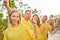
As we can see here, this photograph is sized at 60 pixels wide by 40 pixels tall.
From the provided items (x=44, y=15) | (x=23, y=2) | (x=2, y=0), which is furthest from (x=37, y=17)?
(x=2, y=0)

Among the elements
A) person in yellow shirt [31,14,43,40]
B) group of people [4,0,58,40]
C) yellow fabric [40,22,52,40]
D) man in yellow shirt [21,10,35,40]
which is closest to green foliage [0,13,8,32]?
group of people [4,0,58,40]

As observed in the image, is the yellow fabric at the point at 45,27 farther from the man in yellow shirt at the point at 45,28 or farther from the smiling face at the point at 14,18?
the smiling face at the point at 14,18

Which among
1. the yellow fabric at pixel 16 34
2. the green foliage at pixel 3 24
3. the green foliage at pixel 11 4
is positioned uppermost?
the green foliage at pixel 11 4

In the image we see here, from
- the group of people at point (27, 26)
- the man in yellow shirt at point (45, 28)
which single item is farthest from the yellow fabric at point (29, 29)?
the man in yellow shirt at point (45, 28)

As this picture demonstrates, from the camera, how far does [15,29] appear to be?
1908 mm

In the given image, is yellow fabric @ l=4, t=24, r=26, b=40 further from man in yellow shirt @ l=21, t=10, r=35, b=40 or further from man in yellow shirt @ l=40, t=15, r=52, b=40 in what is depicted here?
man in yellow shirt @ l=40, t=15, r=52, b=40

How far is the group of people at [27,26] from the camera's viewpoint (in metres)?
1.90

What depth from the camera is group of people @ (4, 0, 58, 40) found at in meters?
1.90

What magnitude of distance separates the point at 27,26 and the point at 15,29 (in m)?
0.15

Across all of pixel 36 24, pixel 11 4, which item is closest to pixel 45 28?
pixel 36 24

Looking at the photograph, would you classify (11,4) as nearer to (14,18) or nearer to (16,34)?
(14,18)

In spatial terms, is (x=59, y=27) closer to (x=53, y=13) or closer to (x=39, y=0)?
(x=53, y=13)

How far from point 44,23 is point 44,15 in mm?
95

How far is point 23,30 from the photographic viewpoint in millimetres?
1905
